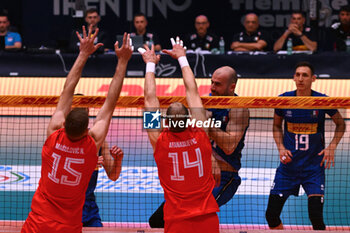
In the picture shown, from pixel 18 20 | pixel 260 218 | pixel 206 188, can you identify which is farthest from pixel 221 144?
pixel 18 20

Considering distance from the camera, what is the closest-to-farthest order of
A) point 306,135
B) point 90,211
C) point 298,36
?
point 90,211 → point 306,135 → point 298,36

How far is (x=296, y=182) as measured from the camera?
303 inches

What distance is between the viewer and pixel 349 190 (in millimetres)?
10500

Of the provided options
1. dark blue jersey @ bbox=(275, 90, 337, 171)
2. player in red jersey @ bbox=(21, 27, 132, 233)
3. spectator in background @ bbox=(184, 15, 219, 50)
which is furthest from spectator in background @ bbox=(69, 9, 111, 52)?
player in red jersey @ bbox=(21, 27, 132, 233)

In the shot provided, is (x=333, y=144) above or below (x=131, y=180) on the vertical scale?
above

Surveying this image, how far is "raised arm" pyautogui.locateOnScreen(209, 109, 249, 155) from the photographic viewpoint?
630 centimetres

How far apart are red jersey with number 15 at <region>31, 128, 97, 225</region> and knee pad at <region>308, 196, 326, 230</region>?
3.19m

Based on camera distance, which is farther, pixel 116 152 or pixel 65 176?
pixel 116 152

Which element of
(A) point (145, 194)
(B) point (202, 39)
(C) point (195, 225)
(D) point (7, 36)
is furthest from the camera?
(D) point (7, 36)

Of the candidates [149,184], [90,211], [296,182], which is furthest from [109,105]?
[149,184]

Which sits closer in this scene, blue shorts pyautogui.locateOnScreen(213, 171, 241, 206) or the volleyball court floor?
blue shorts pyautogui.locateOnScreen(213, 171, 241, 206)

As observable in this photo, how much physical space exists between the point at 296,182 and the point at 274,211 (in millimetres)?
552

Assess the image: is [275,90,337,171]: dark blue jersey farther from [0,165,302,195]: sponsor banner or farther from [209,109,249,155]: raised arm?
[0,165,302,195]: sponsor banner

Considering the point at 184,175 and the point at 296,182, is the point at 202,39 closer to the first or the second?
the point at 296,182
